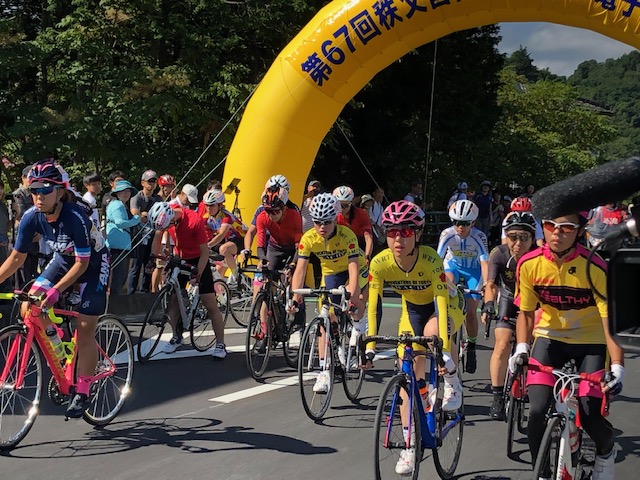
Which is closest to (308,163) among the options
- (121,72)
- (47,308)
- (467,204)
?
(121,72)

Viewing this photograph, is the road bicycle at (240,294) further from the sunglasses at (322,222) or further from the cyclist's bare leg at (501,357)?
the cyclist's bare leg at (501,357)

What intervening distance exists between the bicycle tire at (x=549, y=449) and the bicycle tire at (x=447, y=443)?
40.4 inches

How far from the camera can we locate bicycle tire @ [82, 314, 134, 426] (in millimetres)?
6641

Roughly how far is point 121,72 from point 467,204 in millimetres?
10232

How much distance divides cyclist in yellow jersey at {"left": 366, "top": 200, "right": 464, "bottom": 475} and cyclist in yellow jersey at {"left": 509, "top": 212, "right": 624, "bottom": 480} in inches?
26.6

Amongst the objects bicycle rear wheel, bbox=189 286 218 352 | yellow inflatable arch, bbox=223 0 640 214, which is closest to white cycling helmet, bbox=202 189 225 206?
bicycle rear wheel, bbox=189 286 218 352

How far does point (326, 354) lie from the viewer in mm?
7332

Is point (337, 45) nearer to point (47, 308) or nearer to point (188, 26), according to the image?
point (188, 26)

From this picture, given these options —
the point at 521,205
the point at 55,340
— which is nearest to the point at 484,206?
the point at 521,205

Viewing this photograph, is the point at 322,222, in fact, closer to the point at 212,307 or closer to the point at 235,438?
the point at 212,307

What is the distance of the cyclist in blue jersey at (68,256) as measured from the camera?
19.7 feet

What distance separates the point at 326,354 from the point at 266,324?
1586 mm

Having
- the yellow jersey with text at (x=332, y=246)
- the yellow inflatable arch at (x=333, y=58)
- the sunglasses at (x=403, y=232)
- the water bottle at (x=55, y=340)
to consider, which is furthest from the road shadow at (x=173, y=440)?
the yellow inflatable arch at (x=333, y=58)

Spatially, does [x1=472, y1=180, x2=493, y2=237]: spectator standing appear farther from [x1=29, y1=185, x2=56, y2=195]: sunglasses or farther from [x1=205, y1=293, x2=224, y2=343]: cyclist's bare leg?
[x1=29, y1=185, x2=56, y2=195]: sunglasses
